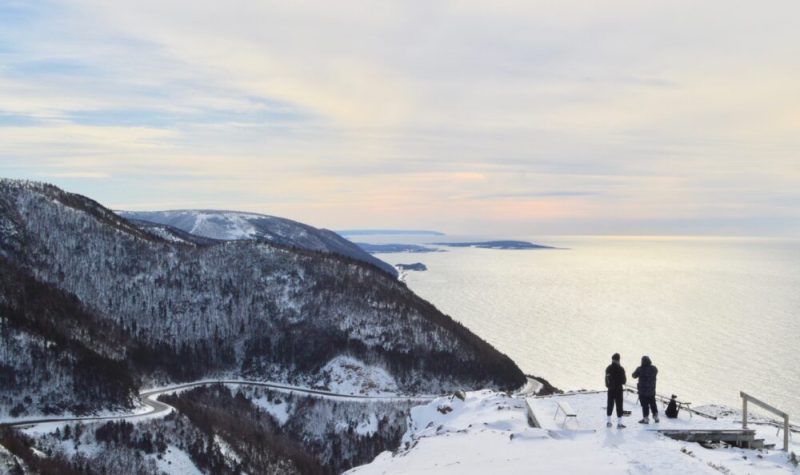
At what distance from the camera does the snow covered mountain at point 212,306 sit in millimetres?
115250

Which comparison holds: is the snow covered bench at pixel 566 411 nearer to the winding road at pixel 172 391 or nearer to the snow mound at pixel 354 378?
the winding road at pixel 172 391

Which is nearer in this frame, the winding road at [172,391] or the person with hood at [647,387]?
the person with hood at [647,387]

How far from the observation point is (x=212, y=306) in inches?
5354

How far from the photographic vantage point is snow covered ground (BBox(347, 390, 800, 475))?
1873 cm

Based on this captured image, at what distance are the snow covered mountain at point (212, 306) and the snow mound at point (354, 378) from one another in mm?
1385

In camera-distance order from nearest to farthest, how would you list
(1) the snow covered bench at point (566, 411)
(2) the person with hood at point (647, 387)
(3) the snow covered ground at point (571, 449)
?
(3) the snow covered ground at point (571, 449), (2) the person with hood at point (647, 387), (1) the snow covered bench at point (566, 411)

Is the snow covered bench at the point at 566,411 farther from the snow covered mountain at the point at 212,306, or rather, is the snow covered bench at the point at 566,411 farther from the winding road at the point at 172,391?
the snow covered mountain at the point at 212,306

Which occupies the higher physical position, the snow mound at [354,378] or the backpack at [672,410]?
the backpack at [672,410]

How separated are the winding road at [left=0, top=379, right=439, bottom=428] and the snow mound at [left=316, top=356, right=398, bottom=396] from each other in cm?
251

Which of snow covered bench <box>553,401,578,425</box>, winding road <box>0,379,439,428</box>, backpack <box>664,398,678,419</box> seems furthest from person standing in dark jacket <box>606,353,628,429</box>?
winding road <box>0,379,439,428</box>

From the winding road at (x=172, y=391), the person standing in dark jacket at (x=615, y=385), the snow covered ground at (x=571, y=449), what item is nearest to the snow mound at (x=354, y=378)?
the winding road at (x=172, y=391)

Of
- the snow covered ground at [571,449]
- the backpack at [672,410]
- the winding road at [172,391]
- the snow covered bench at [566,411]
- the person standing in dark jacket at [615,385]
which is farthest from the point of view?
the winding road at [172,391]

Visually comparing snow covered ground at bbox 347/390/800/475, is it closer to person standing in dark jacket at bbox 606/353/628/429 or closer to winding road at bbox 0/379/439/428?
person standing in dark jacket at bbox 606/353/628/429

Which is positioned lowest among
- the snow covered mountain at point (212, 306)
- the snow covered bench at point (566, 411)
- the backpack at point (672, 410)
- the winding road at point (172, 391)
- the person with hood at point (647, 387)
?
the winding road at point (172, 391)
